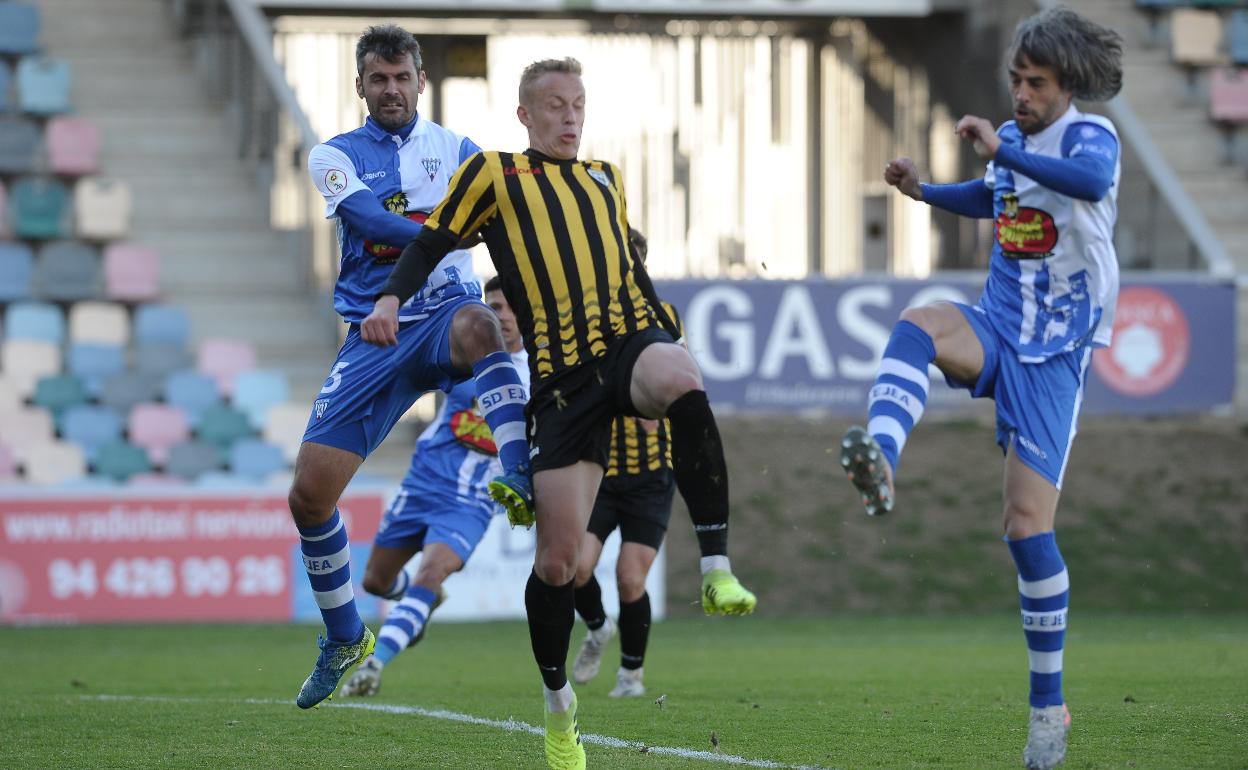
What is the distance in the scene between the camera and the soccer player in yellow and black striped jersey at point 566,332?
5.50 meters

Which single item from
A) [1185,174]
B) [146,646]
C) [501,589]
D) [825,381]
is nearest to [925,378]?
[146,646]

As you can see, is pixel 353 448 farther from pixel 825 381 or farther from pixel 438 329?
pixel 825 381

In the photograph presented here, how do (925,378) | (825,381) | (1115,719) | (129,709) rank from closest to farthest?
1. (925,378)
2. (1115,719)
3. (129,709)
4. (825,381)

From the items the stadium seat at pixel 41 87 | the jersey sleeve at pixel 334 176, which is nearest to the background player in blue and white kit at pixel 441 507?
the jersey sleeve at pixel 334 176

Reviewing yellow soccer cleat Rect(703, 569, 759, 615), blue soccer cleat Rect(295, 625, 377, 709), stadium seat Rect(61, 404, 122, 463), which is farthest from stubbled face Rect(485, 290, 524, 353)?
stadium seat Rect(61, 404, 122, 463)

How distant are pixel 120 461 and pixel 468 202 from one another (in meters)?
11.6

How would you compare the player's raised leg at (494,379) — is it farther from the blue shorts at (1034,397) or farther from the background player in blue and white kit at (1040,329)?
the blue shorts at (1034,397)

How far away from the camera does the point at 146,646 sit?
12.8 m

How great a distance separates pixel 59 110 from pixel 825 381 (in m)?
9.12

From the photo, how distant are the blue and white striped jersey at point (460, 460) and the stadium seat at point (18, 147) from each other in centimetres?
1096

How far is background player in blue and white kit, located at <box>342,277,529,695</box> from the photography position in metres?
9.06

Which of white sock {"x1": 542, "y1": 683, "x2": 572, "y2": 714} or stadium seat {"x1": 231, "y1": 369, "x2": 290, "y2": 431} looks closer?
white sock {"x1": 542, "y1": 683, "x2": 572, "y2": 714}

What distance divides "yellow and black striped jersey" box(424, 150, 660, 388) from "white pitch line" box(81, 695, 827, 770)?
4.73 ft

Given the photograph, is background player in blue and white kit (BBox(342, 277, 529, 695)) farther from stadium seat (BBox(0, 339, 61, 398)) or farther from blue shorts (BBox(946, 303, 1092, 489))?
stadium seat (BBox(0, 339, 61, 398))
